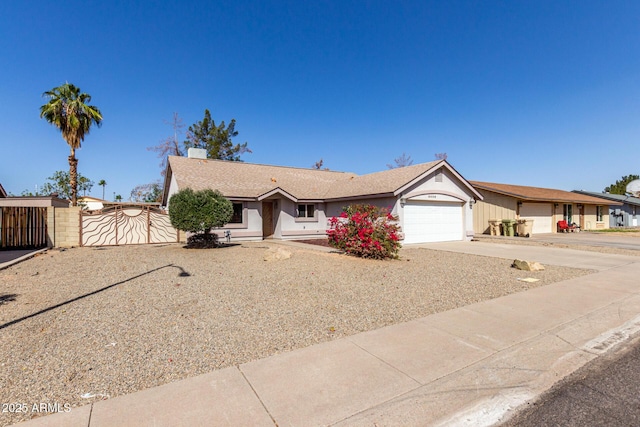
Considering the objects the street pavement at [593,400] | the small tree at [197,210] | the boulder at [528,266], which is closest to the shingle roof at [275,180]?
the small tree at [197,210]

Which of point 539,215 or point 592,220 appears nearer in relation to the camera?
point 539,215

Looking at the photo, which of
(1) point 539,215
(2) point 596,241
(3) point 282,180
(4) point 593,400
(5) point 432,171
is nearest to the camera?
(4) point 593,400

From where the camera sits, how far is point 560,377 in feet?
11.7

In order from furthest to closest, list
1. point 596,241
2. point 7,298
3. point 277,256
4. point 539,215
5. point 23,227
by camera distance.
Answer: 1. point 539,215
2. point 596,241
3. point 23,227
4. point 277,256
5. point 7,298

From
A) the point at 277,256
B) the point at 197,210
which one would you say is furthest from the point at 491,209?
the point at 197,210

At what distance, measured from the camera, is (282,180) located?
22469mm

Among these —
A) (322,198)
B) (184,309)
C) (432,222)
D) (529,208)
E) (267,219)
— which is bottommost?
(184,309)

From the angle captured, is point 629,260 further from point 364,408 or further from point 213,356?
point 213,356

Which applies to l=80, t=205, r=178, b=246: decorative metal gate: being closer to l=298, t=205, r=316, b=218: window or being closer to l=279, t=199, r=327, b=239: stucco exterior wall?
A: l=279, t=199, r=327, b=239: stucco exterior wall

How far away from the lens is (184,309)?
18.8ft

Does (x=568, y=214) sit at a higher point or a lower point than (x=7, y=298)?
higher

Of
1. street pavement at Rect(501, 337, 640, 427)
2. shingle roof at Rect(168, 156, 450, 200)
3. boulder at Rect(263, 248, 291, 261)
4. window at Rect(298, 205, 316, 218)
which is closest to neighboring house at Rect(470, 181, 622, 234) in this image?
shingle roof at Rect(168, 156, 450, 200)

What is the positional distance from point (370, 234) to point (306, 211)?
33.5 feet

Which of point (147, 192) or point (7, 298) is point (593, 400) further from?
point (147, 192)
